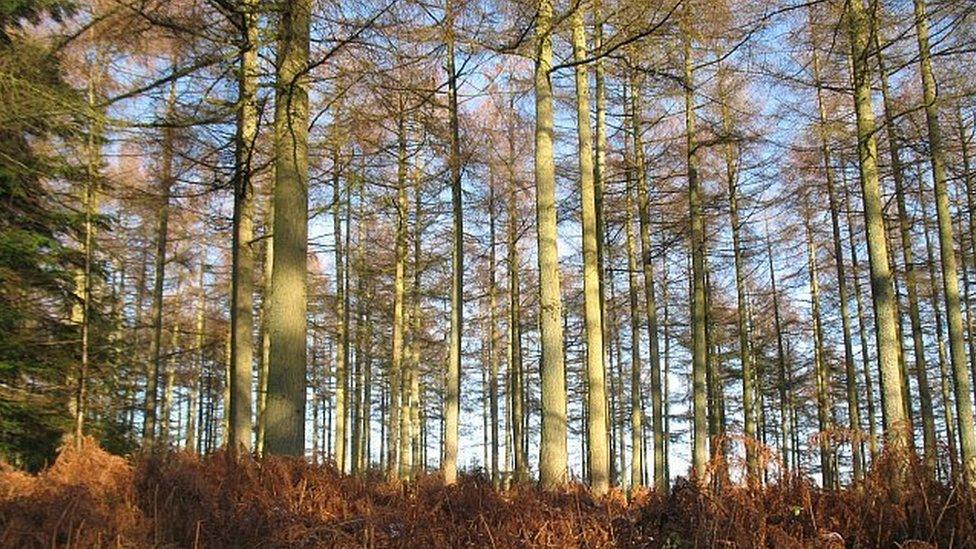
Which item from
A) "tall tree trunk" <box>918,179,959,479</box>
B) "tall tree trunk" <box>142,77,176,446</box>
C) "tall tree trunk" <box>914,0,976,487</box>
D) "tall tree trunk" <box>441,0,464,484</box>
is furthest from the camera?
"tall tree trunk" <box>918,179,959,479</box>

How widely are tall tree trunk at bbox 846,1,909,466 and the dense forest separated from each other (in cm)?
4

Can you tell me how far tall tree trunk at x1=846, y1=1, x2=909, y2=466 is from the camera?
8.07 metres

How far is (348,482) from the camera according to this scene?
583 centimetres

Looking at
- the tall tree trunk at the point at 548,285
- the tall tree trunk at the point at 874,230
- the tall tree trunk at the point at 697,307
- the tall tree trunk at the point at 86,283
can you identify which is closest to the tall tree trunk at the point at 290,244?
the tall tree trunk at the point at 548,285

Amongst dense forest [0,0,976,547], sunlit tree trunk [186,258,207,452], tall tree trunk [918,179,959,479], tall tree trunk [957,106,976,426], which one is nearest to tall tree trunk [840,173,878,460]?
dense forest [0,0,976,547]

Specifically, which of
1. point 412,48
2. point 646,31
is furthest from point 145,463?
point 646,31

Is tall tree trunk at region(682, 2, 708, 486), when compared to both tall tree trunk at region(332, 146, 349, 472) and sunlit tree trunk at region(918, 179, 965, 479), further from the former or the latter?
tall tree trunk at region(332, 146, 349, 472)

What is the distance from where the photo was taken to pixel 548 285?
942cm

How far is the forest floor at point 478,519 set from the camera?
3643 mm

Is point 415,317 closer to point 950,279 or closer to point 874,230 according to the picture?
point 950,279

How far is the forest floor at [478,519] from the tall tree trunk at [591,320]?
214 inches

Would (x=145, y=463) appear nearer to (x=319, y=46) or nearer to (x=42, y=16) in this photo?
(x=319, y=46)

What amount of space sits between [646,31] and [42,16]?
9646 mm

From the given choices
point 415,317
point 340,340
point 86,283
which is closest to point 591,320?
point 86,283
